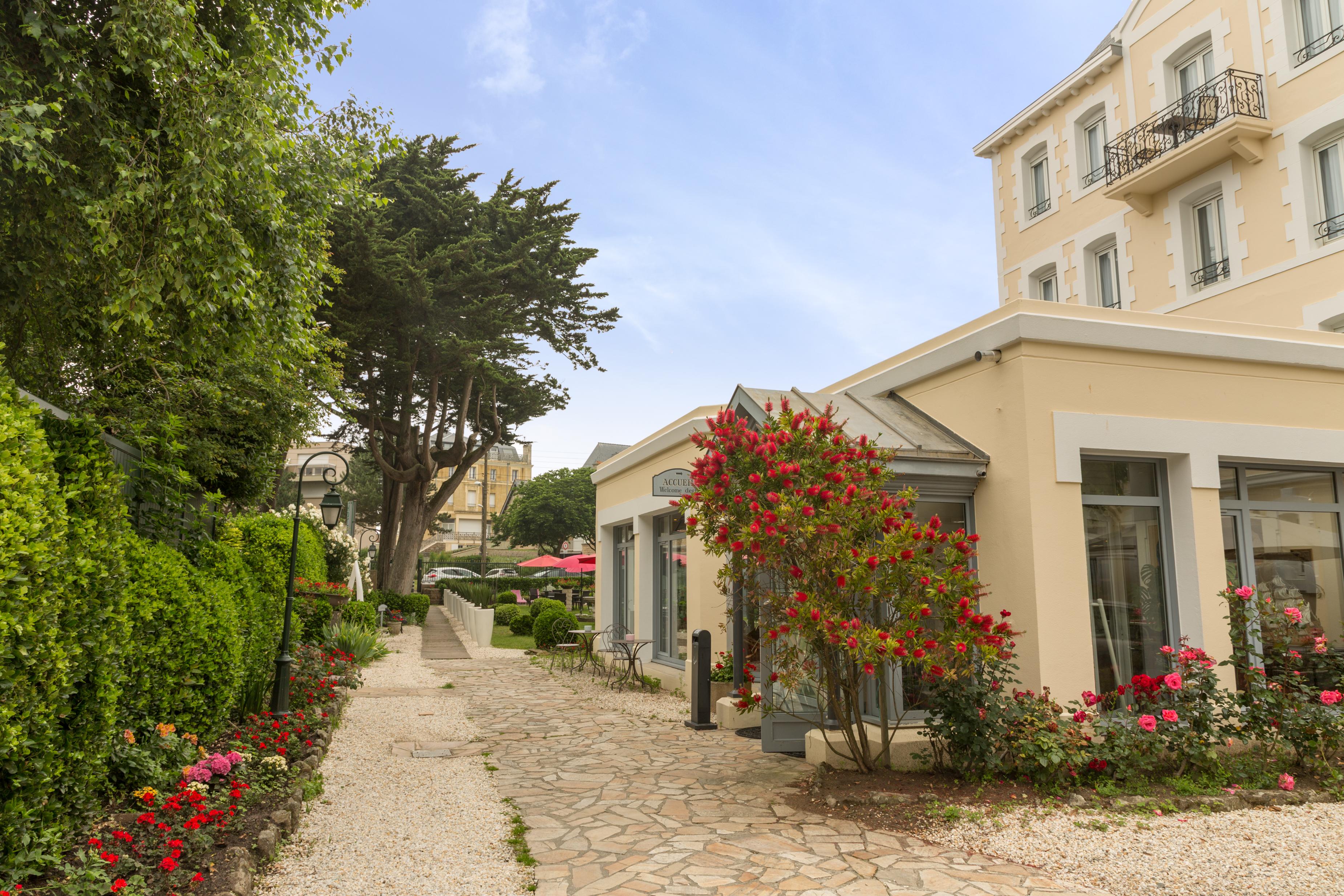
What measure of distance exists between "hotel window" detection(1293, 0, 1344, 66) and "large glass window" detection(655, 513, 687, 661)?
37.1ft

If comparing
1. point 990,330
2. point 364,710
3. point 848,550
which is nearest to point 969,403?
point 990,330

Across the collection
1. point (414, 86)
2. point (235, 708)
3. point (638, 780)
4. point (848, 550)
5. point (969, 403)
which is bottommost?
point (638, 780)

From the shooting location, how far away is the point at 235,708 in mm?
7398

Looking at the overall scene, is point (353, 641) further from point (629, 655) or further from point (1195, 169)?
point (1195, 169)

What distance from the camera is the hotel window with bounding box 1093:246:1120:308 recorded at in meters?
15.1

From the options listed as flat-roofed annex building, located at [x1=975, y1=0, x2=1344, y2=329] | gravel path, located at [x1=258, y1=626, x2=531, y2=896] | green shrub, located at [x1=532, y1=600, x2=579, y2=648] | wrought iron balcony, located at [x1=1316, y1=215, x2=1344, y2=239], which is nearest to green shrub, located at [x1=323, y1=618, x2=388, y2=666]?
green shrub, located at [x1=532, y1=600, x2=579, y2=648]

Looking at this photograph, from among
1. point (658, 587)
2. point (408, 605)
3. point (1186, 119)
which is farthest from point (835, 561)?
point (408, 605)

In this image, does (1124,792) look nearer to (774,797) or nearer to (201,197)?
(774,797)

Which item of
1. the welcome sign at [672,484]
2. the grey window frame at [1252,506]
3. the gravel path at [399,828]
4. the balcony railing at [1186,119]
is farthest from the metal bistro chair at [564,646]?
the balcony railing at [1186,119]

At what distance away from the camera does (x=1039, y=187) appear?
56.1ft

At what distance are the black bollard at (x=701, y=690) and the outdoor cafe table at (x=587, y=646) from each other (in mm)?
5124

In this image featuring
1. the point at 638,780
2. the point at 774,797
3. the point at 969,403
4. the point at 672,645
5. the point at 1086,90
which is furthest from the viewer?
the point at 1086,90

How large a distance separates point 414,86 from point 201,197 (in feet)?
19.5

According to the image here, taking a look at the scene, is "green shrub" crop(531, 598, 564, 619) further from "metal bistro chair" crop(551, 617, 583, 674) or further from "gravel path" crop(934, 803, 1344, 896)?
"gravel path" crop(934, 803, 1344, 896)
